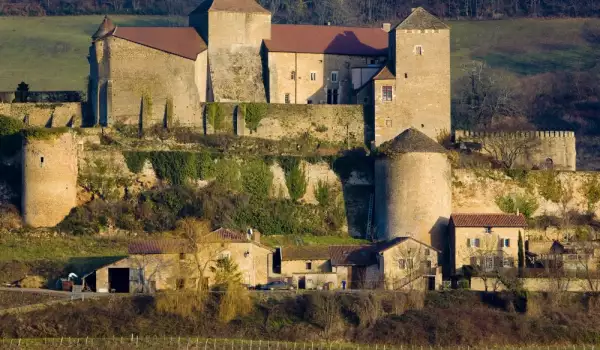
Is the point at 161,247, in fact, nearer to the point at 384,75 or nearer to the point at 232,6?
the point at 384,75

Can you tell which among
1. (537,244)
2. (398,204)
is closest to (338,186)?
(398,204)

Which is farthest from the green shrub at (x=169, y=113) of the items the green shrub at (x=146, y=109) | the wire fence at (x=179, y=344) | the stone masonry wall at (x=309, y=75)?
the wire fence at (x=179, y=344)

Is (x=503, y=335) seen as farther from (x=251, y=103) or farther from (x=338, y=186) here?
(x=251, y=103)

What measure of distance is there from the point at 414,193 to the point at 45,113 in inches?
608

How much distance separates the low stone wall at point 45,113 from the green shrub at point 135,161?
4243 mm

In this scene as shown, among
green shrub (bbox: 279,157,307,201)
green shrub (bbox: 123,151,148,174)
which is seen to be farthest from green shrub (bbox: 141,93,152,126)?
green shrub (bbox: 279,157,307,201)

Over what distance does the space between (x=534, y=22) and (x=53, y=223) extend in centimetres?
4444

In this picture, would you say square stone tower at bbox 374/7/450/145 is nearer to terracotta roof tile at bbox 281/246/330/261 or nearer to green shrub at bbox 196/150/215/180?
green shrub at bbox 196/150/215/180

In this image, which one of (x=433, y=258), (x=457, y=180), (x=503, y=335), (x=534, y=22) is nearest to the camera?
(x=503, y=335)

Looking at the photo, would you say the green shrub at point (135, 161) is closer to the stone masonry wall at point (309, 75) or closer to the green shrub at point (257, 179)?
the green shrub at point (257, 179)

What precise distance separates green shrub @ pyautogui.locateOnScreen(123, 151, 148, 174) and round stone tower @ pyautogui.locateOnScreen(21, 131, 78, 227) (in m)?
2.37

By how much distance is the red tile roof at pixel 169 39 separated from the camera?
245 ft

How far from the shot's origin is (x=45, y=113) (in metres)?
75.1

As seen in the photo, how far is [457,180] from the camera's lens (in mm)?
71875
